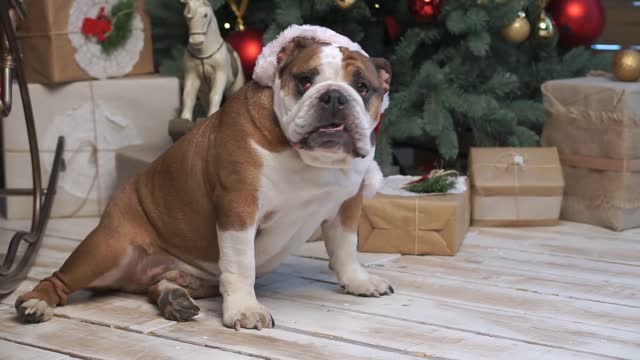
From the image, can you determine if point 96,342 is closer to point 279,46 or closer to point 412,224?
point 279,46

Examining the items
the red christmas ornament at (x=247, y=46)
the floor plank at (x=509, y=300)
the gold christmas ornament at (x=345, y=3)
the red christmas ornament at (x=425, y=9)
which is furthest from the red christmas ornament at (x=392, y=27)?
the floor plank at (x=509, y=300)

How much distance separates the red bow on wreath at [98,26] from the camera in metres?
3.17

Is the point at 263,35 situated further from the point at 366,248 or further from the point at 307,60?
the point at 307,60

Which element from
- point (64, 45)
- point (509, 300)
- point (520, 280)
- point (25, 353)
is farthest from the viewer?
point (64, 45)

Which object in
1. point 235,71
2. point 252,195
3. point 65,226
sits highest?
point 235,71

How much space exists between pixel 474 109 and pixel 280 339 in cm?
141

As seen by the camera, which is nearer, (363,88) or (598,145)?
(363,88)

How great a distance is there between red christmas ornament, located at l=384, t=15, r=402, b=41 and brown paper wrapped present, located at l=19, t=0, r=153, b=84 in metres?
0.82

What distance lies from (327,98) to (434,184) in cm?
94

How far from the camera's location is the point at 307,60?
1949 millimetres

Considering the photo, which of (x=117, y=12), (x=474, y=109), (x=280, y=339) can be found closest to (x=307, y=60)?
(x=280, y=339)

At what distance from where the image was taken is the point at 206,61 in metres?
2.98

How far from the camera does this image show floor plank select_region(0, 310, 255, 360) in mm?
1835

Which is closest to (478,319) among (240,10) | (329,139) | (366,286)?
(366,286)
